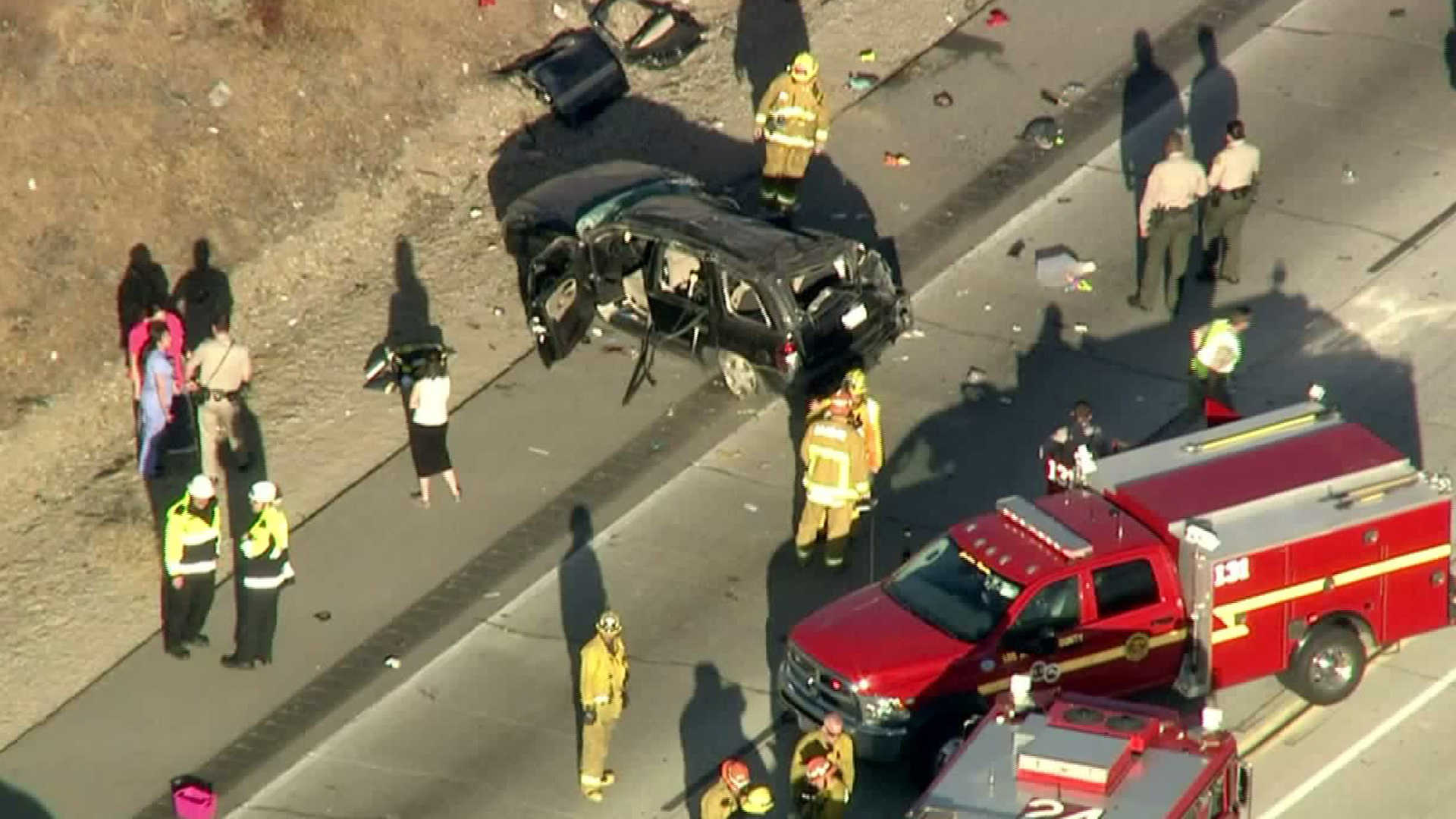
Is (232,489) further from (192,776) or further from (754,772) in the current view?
(754,772)

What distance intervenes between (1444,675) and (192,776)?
9.55m

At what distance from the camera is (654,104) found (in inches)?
1276

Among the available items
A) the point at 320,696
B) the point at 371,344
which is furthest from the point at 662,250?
the point at 320,696

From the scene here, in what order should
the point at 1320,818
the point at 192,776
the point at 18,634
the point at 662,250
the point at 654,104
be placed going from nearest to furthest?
the point at 1320,818, the point at 192,776, the point at 18,634, the point at 662,250, the point at 654,104

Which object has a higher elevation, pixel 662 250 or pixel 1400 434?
pixel 662 250

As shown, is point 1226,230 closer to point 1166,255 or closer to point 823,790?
point 1166,255

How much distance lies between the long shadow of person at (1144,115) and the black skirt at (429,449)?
7426 millimetres

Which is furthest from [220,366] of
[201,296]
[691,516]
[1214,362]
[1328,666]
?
[1328,666]

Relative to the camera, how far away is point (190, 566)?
24.9 meters

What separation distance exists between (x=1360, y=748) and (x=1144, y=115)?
34.4ft

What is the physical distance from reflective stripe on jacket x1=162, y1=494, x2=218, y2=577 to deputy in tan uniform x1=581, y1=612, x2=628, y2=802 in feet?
11.8

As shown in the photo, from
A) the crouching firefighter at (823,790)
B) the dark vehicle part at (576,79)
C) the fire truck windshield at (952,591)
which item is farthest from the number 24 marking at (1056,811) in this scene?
the dark vehicle part at (576,79)

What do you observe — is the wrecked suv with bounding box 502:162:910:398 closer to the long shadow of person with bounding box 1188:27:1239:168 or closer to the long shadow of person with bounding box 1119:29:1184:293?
the long shadow of person with bounding box 1119:29:1184:293

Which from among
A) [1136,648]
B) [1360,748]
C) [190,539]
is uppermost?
[190,539]
